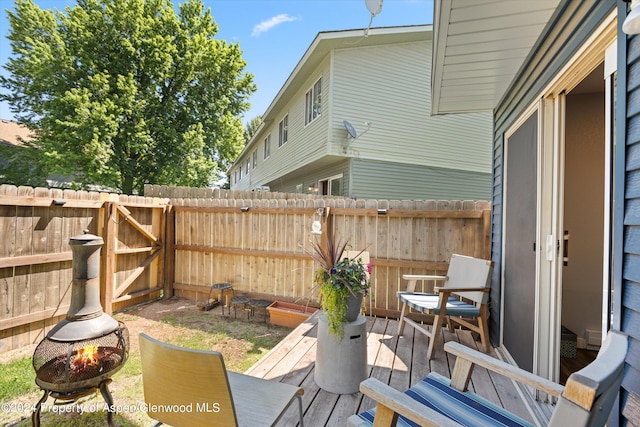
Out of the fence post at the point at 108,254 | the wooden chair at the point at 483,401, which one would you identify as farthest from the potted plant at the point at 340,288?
the fence post at the point at 108,254

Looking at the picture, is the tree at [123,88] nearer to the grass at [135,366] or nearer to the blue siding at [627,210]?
the grass at [135,366]

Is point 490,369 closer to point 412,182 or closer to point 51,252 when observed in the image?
point 51,252

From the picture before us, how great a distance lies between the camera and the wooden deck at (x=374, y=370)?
1981 mm

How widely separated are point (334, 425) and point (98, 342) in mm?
1793

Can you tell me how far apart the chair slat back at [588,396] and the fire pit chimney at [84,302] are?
2.66 metres

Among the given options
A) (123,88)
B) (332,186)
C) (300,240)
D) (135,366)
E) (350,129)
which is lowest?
(135,366)

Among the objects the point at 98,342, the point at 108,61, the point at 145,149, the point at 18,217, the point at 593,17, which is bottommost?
the point at 98,342

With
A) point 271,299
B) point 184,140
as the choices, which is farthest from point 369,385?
point 184,140

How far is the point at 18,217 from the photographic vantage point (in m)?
3.17

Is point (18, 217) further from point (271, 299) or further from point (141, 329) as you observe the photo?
point (271, 299)

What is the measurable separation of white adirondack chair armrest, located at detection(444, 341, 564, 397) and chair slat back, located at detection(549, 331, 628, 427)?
45 centimetres

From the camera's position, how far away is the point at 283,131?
414 inches

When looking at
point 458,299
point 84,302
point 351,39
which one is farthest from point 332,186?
point 84,302

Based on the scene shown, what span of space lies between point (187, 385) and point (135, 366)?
2.31 metres
